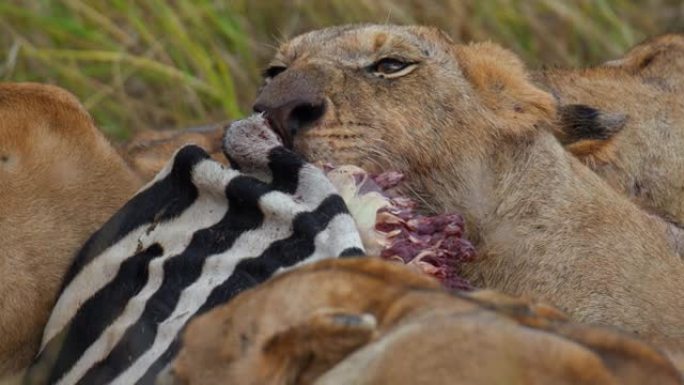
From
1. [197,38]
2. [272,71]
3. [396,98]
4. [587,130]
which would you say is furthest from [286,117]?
[197,38]

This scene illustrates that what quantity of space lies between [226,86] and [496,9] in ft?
3.64

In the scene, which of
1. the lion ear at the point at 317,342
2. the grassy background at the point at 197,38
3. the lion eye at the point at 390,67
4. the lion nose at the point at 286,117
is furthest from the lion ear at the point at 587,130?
the lion ear at the point at 317,342

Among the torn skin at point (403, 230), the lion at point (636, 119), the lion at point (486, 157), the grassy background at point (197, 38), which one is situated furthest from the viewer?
the grassy background at point (197, 38)

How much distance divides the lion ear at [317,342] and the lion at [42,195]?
0.86 meters

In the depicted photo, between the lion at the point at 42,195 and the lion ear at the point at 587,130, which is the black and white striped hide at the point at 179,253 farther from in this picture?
the lion ear at the point at 587,130

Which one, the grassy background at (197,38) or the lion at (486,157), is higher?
the lion at (486,157)

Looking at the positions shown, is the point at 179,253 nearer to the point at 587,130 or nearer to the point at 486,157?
the point at 486,157

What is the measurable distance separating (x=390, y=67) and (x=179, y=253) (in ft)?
2.40

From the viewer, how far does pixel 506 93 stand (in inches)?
123

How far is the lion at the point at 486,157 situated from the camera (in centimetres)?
270

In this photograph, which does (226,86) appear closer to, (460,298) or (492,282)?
(492,282)

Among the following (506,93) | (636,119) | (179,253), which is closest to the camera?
(179,253)

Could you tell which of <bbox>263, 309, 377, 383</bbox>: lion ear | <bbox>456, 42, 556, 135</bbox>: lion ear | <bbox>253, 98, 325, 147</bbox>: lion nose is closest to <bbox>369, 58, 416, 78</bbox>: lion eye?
<bbox>456, 42, 556, 135</bbox>: lion ear

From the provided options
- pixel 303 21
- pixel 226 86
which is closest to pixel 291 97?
pixel 226 86
